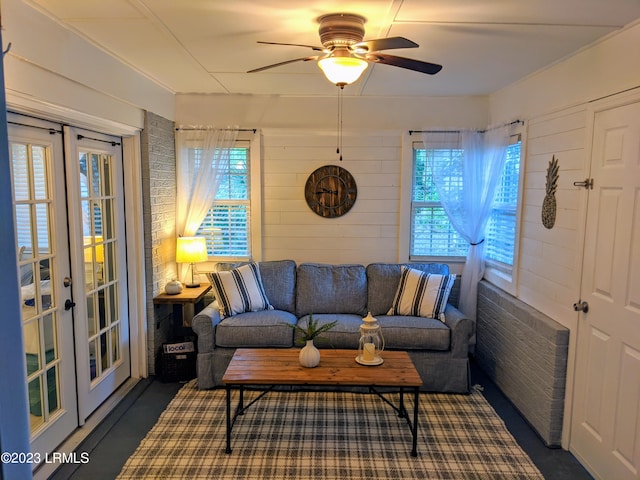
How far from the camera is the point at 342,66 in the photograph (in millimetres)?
2176

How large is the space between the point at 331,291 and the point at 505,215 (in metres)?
1.71

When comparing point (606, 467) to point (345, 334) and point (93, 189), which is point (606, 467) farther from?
point (93, 189)

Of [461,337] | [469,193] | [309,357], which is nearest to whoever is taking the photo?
[309,357]

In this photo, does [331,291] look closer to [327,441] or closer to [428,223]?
[428,223]

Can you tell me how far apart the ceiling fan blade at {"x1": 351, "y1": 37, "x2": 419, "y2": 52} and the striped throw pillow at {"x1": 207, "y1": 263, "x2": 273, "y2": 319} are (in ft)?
7.62

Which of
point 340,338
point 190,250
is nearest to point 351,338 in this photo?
point 340,338

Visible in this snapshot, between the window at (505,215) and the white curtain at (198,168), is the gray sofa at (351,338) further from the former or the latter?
the white curtain at (198,168)

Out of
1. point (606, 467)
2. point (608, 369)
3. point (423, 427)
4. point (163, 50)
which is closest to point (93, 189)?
point (163, 50)

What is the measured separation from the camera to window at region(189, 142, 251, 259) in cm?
437

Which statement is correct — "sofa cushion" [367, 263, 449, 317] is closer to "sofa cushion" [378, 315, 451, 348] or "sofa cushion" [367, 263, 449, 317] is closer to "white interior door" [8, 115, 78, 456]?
"sofa cushion" [378, 315, 451, 348]

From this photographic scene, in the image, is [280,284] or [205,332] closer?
[205,332]

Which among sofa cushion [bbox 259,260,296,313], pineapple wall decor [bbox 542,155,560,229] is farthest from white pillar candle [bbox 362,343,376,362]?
pineapple wall decor [bbox 542,155,560,229]

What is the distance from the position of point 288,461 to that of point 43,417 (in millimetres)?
1484

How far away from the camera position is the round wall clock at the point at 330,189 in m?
4.36
